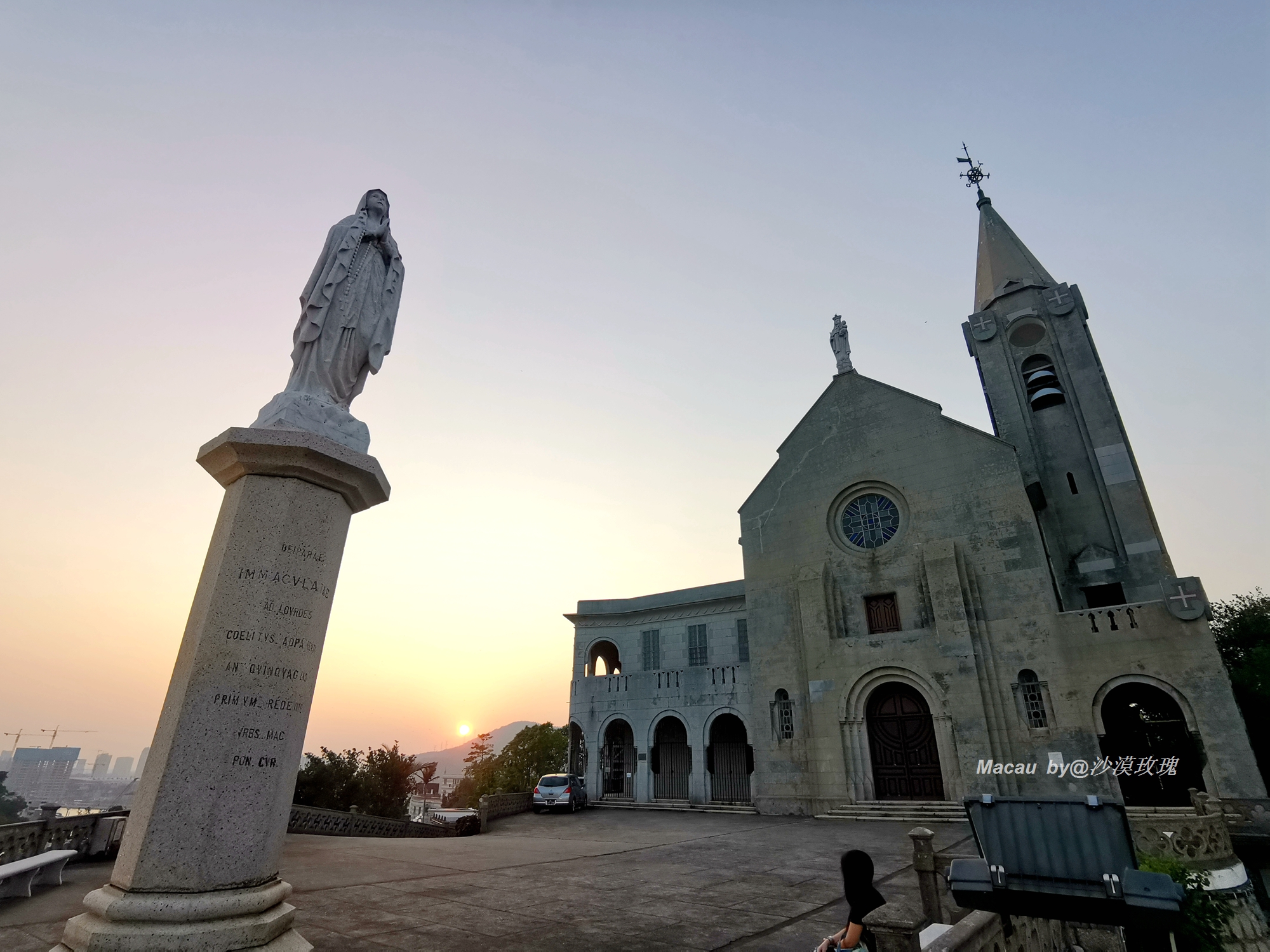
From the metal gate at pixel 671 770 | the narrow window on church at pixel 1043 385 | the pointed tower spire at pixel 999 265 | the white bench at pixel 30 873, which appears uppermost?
the pointed tower spire at pixel 999 265

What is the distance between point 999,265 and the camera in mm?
28625

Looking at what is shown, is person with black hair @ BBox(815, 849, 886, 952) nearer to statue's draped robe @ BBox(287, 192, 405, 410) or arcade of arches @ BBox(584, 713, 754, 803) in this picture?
statue's draped robe @ BBox(287, 192, 405, 410)

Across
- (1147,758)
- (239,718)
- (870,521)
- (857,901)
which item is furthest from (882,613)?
(239,718)

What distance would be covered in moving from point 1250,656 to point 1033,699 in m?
14.8

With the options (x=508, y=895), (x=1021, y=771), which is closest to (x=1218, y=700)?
(x=1021, y=771)

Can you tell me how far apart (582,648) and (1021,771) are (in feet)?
63.3

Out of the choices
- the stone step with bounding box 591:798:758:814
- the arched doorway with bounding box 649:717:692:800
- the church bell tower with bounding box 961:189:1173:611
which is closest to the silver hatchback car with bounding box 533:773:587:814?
the stone step with bounding box 591:798:758:814

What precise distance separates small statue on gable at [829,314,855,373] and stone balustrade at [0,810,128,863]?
1026 inches

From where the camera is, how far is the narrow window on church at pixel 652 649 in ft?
98.0

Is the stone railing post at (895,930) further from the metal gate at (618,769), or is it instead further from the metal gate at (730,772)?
the metal gate at (618,769)

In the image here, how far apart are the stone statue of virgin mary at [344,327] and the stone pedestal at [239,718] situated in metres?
0.51

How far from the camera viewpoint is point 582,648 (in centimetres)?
3150

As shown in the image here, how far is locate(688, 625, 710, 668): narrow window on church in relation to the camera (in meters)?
28.7

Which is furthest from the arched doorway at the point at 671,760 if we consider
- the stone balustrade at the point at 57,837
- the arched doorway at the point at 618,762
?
the stone balustrade at the point at 57,837
